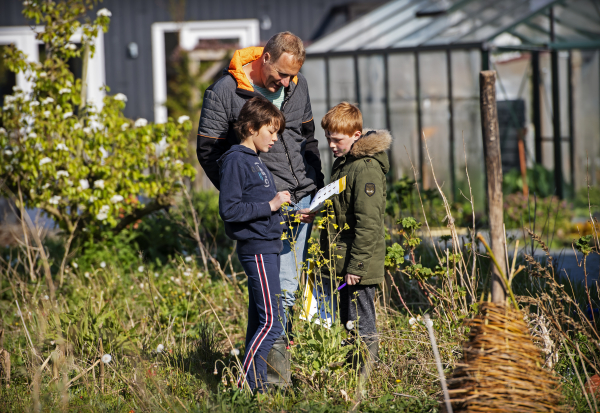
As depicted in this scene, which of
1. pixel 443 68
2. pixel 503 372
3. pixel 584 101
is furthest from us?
pixel 584 101

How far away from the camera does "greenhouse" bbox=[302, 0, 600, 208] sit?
7227mm

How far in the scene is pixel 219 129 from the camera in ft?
8.86

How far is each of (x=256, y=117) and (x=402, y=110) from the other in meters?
5.27

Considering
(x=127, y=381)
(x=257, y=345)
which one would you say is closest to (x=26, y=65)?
(x=127, y=381)

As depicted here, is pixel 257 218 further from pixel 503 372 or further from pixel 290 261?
pixel 503 372

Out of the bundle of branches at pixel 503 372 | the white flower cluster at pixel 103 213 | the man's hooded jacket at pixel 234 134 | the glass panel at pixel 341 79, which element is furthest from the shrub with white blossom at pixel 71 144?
the glass panel at pixel 341 79

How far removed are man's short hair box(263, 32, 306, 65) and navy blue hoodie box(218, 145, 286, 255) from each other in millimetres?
448

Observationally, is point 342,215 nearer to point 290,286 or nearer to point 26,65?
point 290,286

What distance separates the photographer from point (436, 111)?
290 inches

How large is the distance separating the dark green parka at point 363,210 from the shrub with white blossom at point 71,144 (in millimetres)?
1941

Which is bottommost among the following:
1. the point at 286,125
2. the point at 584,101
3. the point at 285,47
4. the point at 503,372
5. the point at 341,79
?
the point at 503,372

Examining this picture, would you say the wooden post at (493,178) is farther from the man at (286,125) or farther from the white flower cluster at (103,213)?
the white flower cluster at (103,213)

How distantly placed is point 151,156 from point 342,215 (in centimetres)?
220

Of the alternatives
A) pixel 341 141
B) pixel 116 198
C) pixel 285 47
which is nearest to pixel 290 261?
pixel 341 141
